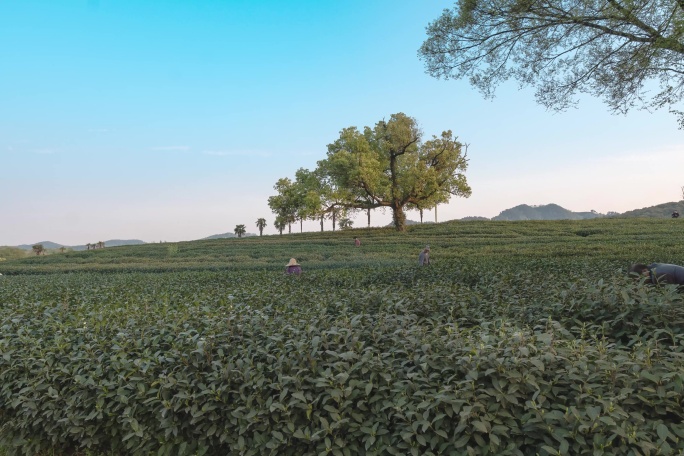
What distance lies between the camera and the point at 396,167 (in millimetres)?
45375

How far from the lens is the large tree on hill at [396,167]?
1658 inches

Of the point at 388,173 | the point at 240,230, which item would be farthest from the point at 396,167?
the point at 240,230

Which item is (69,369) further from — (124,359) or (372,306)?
(372,306)

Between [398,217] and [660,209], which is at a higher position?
[660,209]

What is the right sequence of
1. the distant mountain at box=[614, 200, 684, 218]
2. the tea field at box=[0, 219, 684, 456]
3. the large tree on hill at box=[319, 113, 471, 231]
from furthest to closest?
the distant mountain at box=[614, 200, 684, 218] < the large tree on hill at box=[319, 113, 471, 231] < the tea field at box=[0, 219, 684, 456]

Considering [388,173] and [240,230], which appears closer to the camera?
[388,173]

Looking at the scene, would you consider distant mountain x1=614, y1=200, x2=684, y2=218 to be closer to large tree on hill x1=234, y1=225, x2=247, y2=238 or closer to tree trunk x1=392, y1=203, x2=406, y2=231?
tree trunk x1=392, y1=203, x2=406, y2=231

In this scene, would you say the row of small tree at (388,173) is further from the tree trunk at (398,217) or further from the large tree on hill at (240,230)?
Result: the large tree on hill at (240,230)

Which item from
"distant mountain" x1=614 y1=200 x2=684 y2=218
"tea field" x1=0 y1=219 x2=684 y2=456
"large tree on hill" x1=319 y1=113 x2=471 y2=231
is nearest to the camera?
"tea field" x1=0 y1=219 x2=684 y2=456

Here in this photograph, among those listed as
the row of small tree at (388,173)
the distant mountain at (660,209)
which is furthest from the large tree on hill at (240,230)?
the distant mountain at (660,209)

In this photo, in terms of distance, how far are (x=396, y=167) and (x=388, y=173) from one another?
110 cm

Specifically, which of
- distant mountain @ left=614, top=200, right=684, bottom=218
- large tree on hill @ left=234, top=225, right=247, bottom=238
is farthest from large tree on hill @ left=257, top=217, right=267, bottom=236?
distant mountain @ left=614, top=200, right=684, bottom=218

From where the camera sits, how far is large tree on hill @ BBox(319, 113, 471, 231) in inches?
1658

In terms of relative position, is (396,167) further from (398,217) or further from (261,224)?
(261,224)
